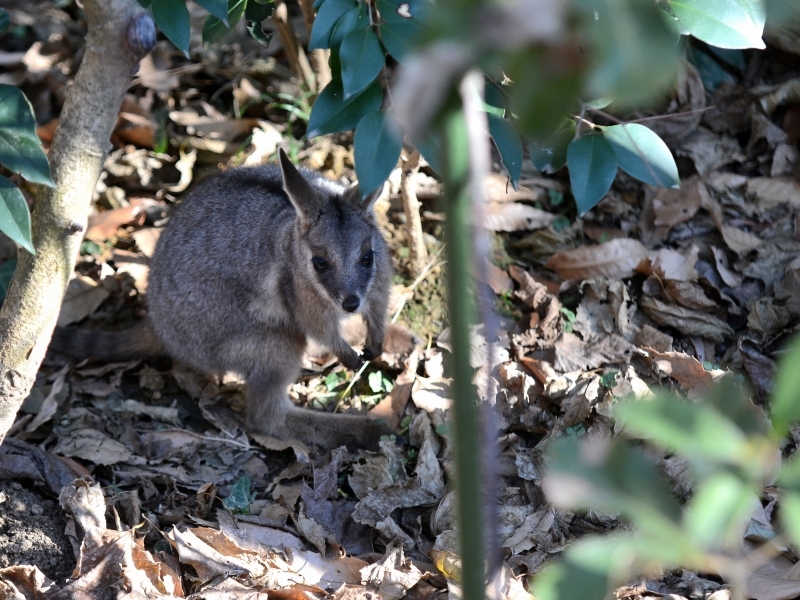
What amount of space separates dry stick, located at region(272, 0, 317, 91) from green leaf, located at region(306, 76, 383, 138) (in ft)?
8.15

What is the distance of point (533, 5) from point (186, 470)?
11.4 ft

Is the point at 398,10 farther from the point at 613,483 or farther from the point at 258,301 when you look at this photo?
the point at 258,301

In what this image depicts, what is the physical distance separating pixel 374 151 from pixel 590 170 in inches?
30.5

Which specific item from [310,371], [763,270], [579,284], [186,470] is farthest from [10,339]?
[763,270]

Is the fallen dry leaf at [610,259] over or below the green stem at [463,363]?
below

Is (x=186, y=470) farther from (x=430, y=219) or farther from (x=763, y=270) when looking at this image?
(x=763, y=270)

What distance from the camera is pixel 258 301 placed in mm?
4258

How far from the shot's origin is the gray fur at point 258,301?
4.14 m

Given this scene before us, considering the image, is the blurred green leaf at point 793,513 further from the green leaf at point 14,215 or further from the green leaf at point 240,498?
the green leaf at point 240,498

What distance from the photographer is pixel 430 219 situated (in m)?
4.94

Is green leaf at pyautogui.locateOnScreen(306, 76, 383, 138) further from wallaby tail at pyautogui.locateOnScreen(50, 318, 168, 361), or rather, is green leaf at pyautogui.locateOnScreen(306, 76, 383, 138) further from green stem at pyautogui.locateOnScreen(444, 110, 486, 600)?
wallaby tail at pyautogui.locateOnScreen(50, 318, 168, 361)

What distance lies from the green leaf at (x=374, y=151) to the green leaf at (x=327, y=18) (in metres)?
0.41

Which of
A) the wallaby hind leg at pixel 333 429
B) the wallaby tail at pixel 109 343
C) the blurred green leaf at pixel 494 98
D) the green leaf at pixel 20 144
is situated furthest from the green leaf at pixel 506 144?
the wallaby tail at pixel 109 343

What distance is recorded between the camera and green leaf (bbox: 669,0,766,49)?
2273 millimetres
